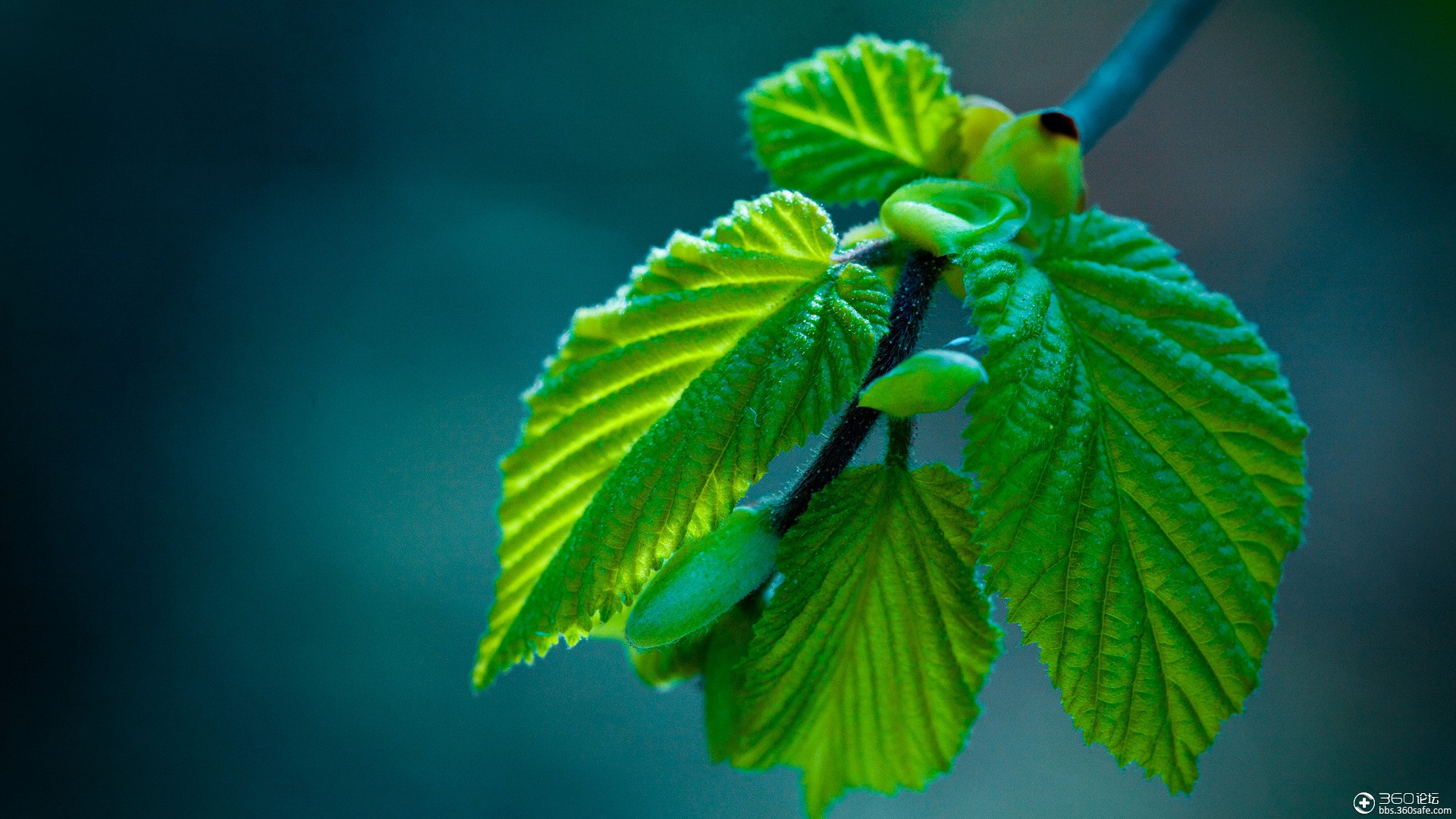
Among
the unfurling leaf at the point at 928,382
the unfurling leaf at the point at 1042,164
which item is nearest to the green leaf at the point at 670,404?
the unfurling leaf at the point at 928,382

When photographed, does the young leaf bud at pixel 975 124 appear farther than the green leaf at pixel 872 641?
Yes

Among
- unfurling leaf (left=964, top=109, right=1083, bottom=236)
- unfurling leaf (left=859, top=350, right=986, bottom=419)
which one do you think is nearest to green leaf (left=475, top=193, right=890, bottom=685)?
unfurling leaf (left=859, top=350, right=986, bottom=419)

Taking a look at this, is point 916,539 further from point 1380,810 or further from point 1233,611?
point 1380,810

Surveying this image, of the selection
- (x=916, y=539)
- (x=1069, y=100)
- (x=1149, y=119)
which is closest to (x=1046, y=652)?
(x=916, y=539)

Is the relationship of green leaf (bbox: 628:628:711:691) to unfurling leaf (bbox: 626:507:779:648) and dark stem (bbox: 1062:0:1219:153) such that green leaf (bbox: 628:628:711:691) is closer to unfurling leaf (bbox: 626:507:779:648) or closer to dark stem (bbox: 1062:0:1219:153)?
unfurling leaf (bbox: 626:507:779:648)

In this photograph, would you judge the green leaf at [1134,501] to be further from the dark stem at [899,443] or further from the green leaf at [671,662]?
the green leaf at [671,662]
